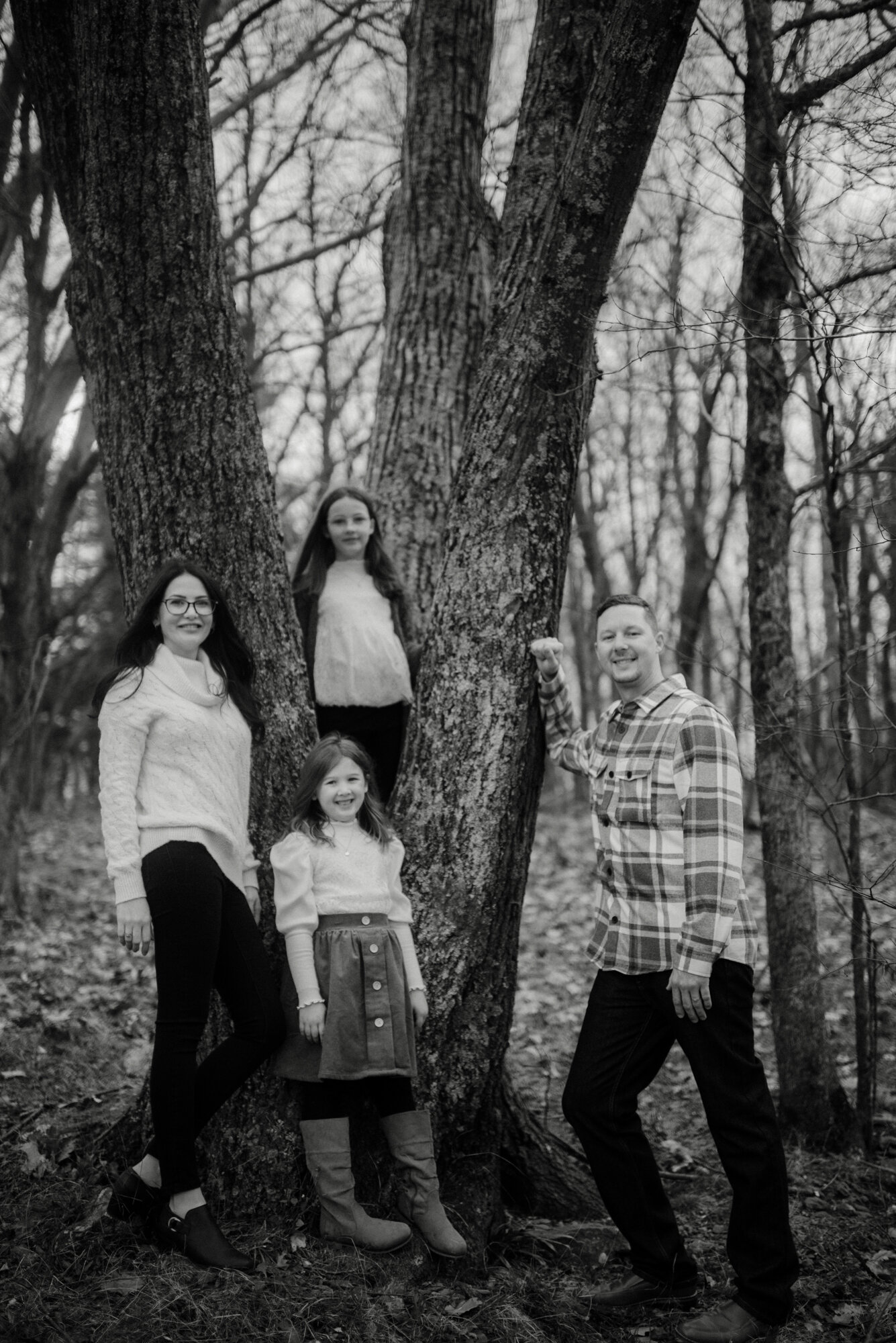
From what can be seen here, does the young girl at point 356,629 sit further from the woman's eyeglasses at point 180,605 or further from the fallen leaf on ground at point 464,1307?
the fallen leaf on ground at point 464,1307

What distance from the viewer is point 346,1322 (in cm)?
282

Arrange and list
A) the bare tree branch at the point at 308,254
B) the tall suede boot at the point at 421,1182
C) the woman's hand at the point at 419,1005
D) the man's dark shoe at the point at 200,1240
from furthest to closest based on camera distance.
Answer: the bare tree branch at the point at 308,254 → the woman's hand at the point at 419,1005 → the tall suede boot at the point at 421,1182 → the man's dark shoe at the point at 200,1240

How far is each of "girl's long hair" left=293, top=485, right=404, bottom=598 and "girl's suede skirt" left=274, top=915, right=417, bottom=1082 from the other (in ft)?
5.13

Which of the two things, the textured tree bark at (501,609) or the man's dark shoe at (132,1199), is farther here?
the textured tree bark at (501,609)

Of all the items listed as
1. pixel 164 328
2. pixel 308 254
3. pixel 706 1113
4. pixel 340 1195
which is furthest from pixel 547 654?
pixel 308 254

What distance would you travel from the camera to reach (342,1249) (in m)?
3.10

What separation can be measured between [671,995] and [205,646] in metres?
2.01

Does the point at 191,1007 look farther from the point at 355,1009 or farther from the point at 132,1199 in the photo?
the point at 132,1199

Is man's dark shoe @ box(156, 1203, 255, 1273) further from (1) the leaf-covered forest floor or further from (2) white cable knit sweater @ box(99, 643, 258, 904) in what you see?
(2) white cable knit sweater @ box(99, 643, 258, 904)

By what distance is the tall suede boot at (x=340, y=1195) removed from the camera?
3.10 metres

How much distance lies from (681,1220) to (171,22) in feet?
16.2

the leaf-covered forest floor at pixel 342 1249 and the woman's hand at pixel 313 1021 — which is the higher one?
the woman's hand at pixel 313 1021

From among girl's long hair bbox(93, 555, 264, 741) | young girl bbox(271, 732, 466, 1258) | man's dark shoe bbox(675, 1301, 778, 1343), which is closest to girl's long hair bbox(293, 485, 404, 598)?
girl's long hair bbox(93, 555, 264, 741)

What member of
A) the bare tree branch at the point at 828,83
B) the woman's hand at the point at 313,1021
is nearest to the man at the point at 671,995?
the woman's hand at the point at 313,1021
